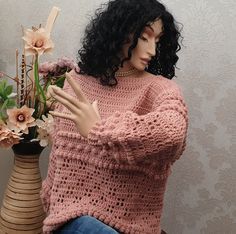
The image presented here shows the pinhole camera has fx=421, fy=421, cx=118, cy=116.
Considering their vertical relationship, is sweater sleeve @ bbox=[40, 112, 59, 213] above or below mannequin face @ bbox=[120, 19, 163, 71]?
below

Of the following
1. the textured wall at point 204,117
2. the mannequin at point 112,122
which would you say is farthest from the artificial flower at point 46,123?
the textured wall at point 204,117

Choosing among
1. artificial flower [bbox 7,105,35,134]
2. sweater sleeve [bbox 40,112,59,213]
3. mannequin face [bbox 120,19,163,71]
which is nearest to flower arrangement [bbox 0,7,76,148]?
artificial flower [bbox 7,105,35,134]

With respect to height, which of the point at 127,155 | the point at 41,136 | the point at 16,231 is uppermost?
the point at 127,155

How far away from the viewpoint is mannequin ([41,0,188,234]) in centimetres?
97

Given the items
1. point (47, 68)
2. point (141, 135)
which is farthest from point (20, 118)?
point (141, 135)

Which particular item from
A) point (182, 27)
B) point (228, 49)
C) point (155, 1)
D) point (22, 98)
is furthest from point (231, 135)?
point (22, 98)

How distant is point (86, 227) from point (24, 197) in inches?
16.8

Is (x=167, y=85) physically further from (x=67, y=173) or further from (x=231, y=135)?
(x=231, y=135)

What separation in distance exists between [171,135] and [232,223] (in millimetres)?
736

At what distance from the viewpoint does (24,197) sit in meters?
1.35

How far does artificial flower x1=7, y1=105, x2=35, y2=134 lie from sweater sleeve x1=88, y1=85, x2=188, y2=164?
0.37 meters

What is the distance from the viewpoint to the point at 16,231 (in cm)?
134

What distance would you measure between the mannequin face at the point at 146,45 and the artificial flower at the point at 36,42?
0.25m

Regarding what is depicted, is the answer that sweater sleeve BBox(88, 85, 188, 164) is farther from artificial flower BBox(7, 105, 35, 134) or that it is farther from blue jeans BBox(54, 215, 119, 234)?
artificial flower BBox(7, 105, 35, 134)
